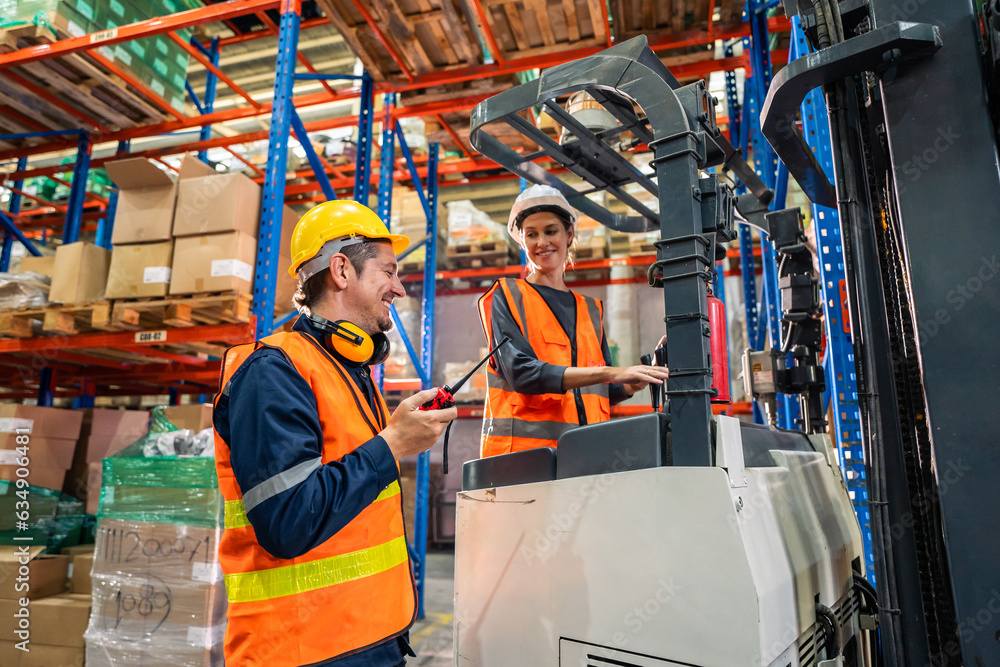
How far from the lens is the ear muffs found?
159cm

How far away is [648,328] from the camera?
902cm

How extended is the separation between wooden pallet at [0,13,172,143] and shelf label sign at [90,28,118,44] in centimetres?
40

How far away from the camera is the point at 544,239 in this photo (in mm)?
2578

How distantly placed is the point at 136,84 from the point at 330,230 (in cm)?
526

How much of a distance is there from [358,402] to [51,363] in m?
6.62

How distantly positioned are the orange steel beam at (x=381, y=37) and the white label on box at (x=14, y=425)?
4.22 meters

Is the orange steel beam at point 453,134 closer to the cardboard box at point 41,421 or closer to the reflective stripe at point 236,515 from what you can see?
the cardboard box at point 41,421

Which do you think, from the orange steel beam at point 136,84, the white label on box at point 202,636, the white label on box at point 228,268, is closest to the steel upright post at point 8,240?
the orange steel beam at point 136,84

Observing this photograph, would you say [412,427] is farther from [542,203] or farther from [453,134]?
[453,134]

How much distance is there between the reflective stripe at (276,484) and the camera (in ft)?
4.01

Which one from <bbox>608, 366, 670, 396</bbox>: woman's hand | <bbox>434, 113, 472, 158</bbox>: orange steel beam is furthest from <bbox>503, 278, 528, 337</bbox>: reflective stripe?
<bbox>434, 113, 472, 158</bbox>: orange steel beam

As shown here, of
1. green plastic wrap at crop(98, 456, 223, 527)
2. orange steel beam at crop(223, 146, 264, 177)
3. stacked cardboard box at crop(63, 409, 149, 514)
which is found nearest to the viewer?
green plastic wrap at crop(98, 456, 223, 527)

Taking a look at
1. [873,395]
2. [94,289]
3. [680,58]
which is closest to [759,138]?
[680,58]

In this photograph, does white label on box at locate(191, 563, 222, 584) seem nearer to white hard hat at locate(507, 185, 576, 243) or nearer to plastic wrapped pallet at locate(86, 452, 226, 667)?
plastic wrapped pallet at locate(86, 452, 226, 667)
